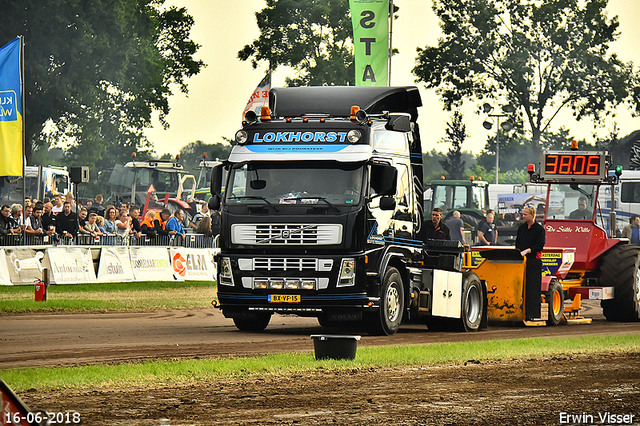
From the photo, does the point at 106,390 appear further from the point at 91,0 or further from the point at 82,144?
the point at 82,144

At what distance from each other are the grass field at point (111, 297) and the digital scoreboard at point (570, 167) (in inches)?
320

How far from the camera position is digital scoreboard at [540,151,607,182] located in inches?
783

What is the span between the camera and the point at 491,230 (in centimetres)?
3228

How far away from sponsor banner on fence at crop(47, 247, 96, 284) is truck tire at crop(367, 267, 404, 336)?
10991mm

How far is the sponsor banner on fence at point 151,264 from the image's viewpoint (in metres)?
26.7

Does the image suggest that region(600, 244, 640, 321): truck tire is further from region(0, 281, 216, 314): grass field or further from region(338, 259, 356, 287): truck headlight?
region(0, 281, 216, 314): grass field

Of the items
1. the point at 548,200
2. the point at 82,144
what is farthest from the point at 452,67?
the point at 548,200

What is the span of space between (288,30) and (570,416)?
5577 cm

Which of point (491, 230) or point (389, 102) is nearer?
point (389, 102)

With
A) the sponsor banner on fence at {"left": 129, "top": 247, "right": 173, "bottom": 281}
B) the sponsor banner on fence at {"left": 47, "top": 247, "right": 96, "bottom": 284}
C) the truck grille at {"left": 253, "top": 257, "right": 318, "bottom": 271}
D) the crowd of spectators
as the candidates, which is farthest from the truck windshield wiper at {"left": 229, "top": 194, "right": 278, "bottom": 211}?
the sponsor banner on fence at {"left": 129, "top": 247, "right": 173, "bottom": 281}

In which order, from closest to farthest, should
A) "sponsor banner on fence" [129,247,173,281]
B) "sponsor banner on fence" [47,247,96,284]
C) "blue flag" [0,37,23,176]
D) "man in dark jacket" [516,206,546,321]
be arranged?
"man in dark jacket" [516,206,546,321], "blue flag" [0,37,23,176], "sponsor banner on fence" [47,247,96,284], "sponsor banner on fence" [129,247,173,281]

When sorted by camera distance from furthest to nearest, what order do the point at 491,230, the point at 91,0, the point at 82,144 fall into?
1. the point at 82,144
2. the point at 91,0
3. the point at 491,230

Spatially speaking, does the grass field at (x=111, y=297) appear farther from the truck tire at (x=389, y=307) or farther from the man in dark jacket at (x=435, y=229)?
the truck tire at (x=389, y=307)

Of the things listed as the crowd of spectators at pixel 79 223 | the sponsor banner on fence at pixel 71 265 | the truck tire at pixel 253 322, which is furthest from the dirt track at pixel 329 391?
the crowd of spectators at pixel 79 223
